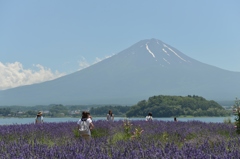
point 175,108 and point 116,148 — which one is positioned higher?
point 175,108

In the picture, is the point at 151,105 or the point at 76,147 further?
the point at 151,105

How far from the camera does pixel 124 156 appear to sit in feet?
18.2

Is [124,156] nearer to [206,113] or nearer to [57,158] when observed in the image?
[57,158]

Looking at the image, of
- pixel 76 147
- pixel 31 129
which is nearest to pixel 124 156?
pixel 76 147

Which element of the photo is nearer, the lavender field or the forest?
the lavender field

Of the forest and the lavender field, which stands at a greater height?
the forest

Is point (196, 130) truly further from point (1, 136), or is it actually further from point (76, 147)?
point (76, 147)

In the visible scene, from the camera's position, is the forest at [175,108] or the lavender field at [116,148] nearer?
the lavender field at [116,148]

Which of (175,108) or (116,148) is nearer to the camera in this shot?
(116,148)

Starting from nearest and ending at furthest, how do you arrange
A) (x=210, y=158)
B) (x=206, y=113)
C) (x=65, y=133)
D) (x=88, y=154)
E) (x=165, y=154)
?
1. (x=210, y=158)
2. (x=165, y=154)
3. (x=88, y=154)
4. (x=65, y=133)
5. (x=206, y=113)

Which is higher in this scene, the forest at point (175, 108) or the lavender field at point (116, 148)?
the forest at point (175, 108)

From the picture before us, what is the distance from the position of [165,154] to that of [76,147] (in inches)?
55.4

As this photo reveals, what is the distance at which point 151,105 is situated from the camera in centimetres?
7544

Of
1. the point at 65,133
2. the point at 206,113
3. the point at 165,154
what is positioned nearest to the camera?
the point at 165,154
